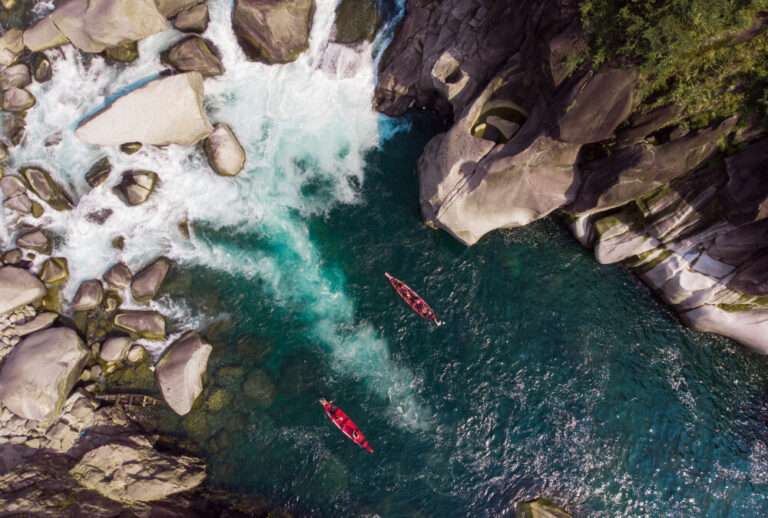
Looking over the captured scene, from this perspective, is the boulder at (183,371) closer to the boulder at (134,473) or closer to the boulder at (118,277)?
the boulder at (134,473)

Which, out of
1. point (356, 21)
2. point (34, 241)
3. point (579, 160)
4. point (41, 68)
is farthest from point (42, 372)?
point (579, 160)

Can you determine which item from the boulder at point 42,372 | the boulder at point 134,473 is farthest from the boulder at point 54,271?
the boulder at point 134,473

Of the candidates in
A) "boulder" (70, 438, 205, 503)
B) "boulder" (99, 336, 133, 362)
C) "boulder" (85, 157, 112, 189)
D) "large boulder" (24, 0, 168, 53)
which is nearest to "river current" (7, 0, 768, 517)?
"boulder" (85, 157, 112, 189)

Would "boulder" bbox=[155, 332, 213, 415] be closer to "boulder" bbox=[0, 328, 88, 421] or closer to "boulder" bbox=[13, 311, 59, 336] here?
"boulder" bbox=[0, 328, 88, 421]

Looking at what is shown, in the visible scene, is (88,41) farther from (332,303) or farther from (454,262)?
(454,262)

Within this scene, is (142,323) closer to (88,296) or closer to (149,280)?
(149,280)
